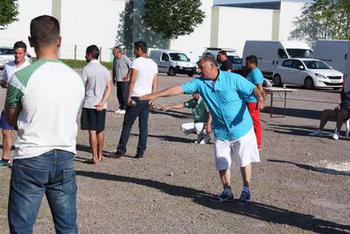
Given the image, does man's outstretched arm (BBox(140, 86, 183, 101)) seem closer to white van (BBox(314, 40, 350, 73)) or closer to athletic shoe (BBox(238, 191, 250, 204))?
athletic shoe (BBox(238, 191, 250, 204))

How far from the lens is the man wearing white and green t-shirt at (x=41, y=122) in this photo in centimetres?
404

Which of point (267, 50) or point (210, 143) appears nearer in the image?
point (210, 143)

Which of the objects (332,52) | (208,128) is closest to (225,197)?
(208,128)

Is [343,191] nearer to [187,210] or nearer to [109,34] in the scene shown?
[187,210]

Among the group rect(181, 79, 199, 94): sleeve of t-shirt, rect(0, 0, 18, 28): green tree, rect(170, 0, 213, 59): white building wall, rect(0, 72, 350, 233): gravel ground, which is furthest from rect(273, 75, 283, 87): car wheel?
rect(170, 0, 213, 59): white building wall

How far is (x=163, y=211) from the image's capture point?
7320mm

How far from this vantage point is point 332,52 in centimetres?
3647

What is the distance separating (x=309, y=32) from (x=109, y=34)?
748 inches

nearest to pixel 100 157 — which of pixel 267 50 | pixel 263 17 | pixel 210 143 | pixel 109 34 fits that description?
pixel 210 143

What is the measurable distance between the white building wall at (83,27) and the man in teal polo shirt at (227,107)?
51.9 meters

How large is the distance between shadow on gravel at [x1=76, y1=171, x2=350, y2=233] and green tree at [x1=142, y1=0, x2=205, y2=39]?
166 feet

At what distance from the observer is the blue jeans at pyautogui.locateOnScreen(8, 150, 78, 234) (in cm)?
412

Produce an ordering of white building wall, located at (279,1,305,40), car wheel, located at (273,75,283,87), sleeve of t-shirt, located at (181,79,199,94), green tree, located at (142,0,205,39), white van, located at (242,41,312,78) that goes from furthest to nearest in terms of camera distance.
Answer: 1. white building wall, located at (279,1,305,40)
2. green tree, located at (142,0,205,39)
3. white van, located at (242,41,312,78)
4. car wheel, located at (273,75,283,87)
5. sleeve of t-shirt, located at (181,79,199,94)

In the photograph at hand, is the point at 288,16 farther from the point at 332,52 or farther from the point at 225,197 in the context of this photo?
Result: the point at 225,197
